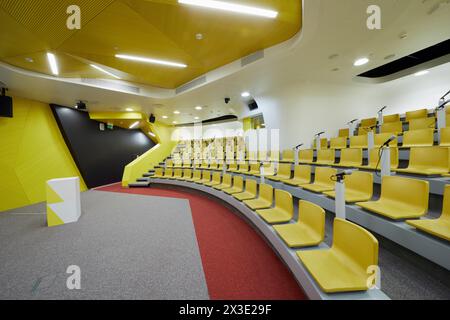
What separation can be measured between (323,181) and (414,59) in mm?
5733

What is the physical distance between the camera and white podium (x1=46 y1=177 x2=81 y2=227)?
345 centimetres

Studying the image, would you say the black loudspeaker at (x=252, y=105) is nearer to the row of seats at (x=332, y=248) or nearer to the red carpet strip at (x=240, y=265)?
the red carpet strip at (x=240, y=265)

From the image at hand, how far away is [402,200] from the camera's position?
5.90 ft

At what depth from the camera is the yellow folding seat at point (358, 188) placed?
211 centimetres

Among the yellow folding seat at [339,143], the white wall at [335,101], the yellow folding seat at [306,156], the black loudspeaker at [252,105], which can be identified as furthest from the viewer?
the black loudspeaker at [252,105]

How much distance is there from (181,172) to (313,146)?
4.99 meters

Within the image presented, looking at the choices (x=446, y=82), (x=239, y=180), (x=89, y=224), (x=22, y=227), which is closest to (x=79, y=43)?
(x=89, y=224)

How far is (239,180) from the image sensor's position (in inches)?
164

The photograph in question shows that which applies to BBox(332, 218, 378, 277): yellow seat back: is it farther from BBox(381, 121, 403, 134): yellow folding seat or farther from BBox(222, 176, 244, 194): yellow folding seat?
BBox(381, 121, 403, 134): yellow folding seat

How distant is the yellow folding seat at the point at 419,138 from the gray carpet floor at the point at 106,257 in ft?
12.8

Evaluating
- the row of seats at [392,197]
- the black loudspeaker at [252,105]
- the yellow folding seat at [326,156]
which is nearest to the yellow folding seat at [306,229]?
the row of seats at [392,197]

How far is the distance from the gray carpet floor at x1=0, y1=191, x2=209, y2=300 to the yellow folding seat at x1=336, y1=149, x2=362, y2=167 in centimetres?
301
